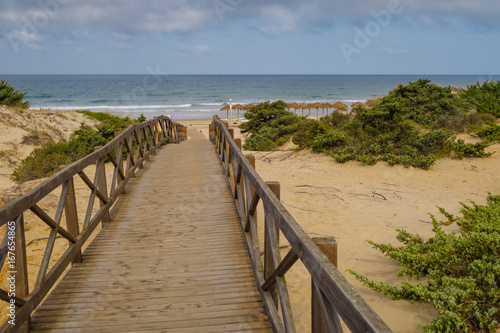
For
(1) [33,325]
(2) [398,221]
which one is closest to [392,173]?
(2) [398,221]

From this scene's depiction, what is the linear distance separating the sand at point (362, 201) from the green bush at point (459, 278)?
1.23ft

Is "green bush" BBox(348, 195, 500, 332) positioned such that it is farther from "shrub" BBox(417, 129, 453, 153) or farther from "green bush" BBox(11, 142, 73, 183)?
"green bush" BBox(11, 142, 73, 183)

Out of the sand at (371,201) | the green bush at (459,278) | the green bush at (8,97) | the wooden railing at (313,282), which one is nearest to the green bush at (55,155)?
the sand at (371,201)

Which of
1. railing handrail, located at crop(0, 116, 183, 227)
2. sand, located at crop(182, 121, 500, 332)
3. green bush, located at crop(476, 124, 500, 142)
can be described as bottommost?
sand, located at crop(182, 121, 500, 332)

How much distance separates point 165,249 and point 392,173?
7280 mm

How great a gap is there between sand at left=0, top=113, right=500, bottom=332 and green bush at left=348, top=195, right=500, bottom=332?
374 mm

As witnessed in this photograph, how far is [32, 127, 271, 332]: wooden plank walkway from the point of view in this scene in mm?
3012

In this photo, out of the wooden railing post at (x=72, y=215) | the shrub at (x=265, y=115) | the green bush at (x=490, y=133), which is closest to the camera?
the wooden railing post at (x=72, y=215)

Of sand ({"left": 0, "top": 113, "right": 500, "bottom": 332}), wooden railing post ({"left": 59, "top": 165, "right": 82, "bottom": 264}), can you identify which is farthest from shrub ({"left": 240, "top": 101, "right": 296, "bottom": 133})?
wooden railing post ({"left": 59, "top": 165, "right": 82, "bottom": 264})

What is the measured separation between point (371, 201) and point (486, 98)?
1246 cm

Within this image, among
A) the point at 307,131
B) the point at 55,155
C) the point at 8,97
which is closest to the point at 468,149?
the point at 307,131

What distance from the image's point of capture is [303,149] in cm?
1298

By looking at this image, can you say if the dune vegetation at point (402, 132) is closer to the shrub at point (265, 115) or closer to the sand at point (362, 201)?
the sand at point (362, 201)

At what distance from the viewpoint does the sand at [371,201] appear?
4.50 m
